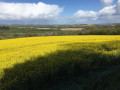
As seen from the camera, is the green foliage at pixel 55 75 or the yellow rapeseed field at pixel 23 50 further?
the yellow rapeseed field at pixel 23 50

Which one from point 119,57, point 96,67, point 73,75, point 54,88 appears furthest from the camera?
point 119,57

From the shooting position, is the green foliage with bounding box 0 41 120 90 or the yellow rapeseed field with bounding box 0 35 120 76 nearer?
the green foliage with bounding box 0 41 120 90

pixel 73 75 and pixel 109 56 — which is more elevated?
pixel 109 56

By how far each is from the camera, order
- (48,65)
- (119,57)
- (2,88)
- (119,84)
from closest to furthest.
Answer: (2,88) → (119,84) → (48,65) → (119,57)

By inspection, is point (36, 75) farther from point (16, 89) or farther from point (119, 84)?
point (119, 84)

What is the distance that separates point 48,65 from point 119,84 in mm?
2541

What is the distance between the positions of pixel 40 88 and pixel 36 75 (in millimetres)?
570

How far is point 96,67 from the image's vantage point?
465cm

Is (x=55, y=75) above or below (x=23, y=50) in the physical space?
below

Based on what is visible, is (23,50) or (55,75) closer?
(55,75)

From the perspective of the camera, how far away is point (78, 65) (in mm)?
3969

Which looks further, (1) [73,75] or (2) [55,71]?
(1) [73,75]

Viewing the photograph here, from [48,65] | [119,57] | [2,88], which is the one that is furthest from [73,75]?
[119,57]

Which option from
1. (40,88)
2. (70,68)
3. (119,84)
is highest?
(70,68)
